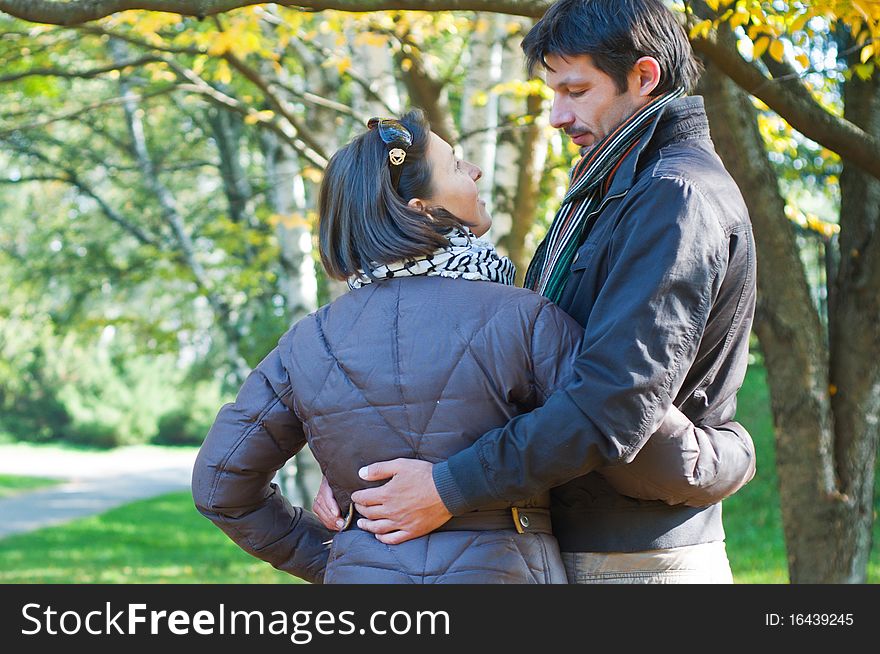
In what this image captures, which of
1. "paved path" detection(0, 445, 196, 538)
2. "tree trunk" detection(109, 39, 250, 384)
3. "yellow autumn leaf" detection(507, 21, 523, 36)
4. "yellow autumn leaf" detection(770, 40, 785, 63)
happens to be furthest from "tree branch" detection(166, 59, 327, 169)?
"paved path" detection(0, 445, 196, 538)

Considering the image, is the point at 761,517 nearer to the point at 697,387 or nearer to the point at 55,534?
the point at 55,534

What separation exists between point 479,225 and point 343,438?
0.60 m

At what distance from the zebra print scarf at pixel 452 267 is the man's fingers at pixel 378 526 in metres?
0.50

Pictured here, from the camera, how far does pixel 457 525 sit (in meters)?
2.13

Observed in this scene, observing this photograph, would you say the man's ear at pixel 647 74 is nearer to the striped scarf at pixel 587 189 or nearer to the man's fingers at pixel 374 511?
the striped scarf at pixel 587 189

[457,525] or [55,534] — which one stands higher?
[457,525]

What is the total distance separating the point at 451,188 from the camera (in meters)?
2.36

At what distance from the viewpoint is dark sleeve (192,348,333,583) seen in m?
2.29

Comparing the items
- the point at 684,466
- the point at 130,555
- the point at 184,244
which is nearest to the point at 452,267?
the point at 684,466

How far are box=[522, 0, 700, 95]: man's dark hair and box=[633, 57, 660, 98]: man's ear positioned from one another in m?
0.01

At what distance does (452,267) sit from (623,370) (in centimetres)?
44

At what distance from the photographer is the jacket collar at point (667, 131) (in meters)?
2.29

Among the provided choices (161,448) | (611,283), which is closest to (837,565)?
(611,283)

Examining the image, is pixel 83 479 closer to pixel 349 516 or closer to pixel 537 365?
pixel 349 516
